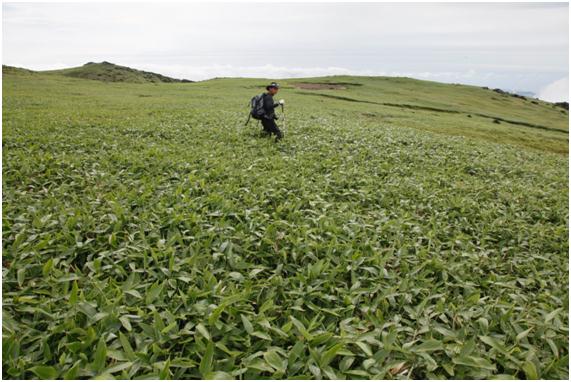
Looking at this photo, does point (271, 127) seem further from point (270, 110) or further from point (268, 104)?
point (268, 104)

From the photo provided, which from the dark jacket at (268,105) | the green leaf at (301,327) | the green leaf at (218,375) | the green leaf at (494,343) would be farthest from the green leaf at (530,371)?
the dark jacket at (268,105)

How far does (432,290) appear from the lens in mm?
5852

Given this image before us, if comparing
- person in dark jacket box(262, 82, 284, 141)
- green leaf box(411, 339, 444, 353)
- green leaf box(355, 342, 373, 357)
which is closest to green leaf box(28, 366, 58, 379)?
green leaf box(355, 342, 373, 357)

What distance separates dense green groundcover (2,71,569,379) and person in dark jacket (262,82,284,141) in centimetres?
401

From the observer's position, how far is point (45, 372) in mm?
3752

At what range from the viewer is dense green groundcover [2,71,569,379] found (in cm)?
431

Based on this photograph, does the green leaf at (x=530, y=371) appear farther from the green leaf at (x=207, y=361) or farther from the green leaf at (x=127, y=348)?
the green leaf at (x=127, y=348)

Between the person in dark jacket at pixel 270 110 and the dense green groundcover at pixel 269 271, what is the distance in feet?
13.2

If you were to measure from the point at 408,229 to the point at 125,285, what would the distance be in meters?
5.87

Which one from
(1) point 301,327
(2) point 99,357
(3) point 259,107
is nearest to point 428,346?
(1) point 301,327

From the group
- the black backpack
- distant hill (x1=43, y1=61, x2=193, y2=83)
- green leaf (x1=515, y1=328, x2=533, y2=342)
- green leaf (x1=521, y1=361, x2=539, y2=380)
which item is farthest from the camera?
distant hill (x1=43, y1=61, x2=193, y2=83)

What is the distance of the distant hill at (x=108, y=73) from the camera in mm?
125375

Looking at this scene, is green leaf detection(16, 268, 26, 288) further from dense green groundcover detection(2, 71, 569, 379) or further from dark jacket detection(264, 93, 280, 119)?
dark jacket detection(264, 93, 280, 119)

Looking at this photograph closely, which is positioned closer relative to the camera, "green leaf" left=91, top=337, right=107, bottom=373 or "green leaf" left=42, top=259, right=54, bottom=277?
"green leaf" left=91, top=337, right=107, bottom=373
